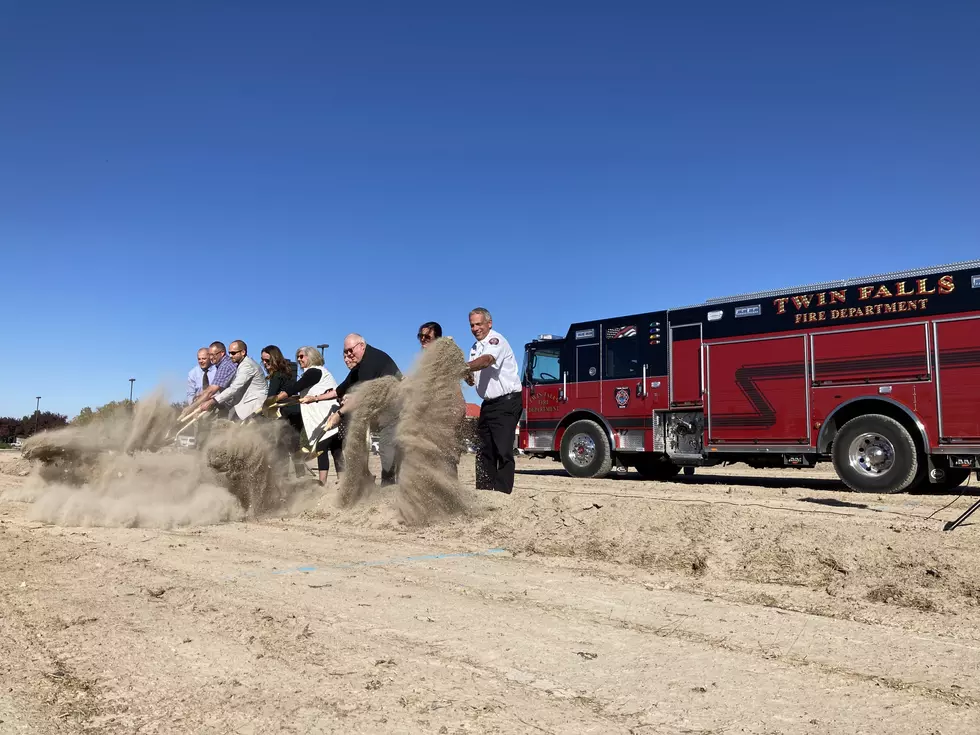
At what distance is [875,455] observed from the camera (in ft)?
36.0

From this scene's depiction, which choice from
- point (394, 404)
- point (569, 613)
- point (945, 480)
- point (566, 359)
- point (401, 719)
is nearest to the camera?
point (401, 719)

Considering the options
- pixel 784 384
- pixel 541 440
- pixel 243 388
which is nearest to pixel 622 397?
pixel 541 440

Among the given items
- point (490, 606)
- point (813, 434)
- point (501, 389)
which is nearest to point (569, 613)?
point (490, 606)

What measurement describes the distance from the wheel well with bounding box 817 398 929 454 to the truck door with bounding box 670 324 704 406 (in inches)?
92.5

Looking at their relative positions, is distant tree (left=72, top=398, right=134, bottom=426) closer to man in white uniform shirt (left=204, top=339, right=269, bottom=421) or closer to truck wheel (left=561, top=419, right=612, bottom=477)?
man in white uniform shirt (left=204, top=339, right=269, bottom=421)

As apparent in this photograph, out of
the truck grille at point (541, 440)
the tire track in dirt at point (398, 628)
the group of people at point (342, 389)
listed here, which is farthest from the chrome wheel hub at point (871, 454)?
the tire track in dirt at point (398, 628)

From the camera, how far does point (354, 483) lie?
7152mm

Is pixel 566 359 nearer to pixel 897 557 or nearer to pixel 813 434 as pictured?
pixel 813 434

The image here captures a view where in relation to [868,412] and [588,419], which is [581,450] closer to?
[588,419]

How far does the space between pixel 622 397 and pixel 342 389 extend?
26.4ft

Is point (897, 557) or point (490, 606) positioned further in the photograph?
point (897, 557)

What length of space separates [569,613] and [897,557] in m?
2.12

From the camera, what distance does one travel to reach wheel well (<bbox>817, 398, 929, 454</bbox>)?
1073cm

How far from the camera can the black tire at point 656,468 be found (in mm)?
15116
